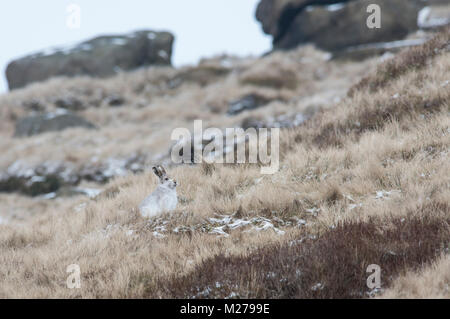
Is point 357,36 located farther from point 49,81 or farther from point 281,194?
point 281,194

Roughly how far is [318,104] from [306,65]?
10.1 metres

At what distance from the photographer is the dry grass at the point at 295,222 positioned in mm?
4223

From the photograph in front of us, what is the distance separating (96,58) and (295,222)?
32.9 meters

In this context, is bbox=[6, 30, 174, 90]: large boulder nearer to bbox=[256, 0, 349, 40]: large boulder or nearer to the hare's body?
bbox=[256, 0, 349, 40]: large boulder

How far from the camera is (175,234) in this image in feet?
19.0

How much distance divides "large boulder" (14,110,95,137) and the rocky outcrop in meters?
17.2

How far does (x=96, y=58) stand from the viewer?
35531 millimetres

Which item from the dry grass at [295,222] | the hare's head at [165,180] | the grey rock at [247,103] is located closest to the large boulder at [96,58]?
the grey rock at [247,103]

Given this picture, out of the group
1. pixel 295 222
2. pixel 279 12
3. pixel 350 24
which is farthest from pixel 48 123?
pixel 295 222

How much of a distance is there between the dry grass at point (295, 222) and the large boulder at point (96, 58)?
28.2 meters

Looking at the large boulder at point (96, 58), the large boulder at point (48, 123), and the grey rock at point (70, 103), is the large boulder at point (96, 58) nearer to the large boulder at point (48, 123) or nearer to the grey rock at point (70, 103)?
the grey rock at point (70, 103)

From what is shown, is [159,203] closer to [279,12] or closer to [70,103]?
[70,103]
